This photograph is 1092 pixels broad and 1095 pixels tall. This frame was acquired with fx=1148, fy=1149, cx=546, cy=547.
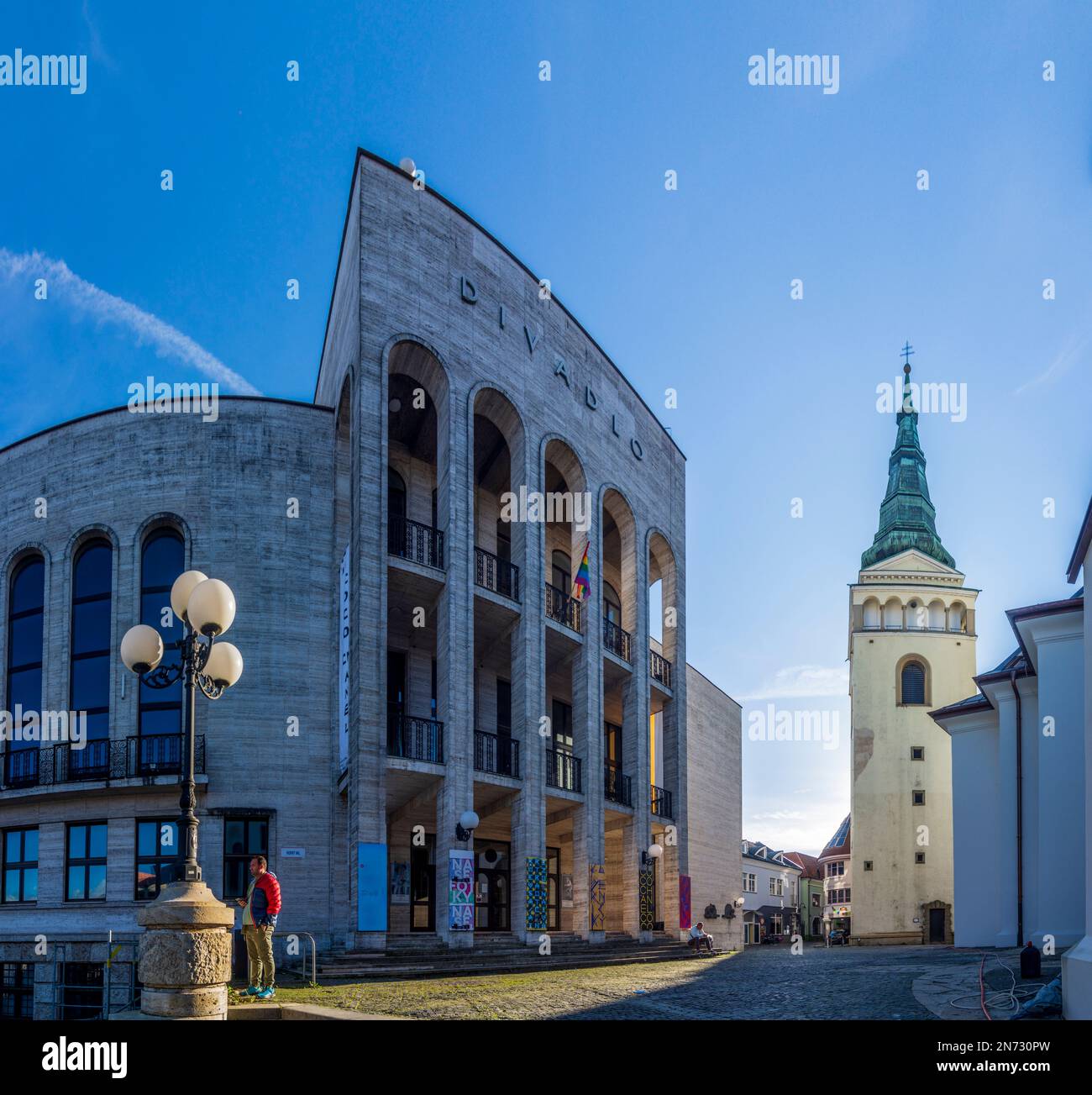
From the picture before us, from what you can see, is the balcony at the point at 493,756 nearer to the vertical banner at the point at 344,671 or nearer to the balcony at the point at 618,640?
the vertical banner at the point at 344,671

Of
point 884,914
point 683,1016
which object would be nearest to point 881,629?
point 884,914

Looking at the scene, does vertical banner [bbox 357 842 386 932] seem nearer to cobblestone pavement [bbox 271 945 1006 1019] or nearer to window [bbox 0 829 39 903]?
cobblestone pavement [bbox 271 945 1006 1019]

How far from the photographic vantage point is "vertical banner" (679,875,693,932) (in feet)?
110

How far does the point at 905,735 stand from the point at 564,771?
1379 inches

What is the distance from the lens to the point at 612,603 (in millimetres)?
37188

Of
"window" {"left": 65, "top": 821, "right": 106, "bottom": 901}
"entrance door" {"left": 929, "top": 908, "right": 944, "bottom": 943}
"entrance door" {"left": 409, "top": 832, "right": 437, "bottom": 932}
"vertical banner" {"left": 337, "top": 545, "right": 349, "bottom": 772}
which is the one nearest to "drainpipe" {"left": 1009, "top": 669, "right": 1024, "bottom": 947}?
"entrance door" {"left": 409, "top": 832, "right": 437, "bottom": 932}

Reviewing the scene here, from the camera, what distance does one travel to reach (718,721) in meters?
46.2

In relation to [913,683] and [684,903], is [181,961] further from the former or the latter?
[913,683]

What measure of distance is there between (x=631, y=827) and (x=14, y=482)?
17985 mm

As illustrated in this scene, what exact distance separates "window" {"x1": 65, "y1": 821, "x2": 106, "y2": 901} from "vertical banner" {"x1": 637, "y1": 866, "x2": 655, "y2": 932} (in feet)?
45.4

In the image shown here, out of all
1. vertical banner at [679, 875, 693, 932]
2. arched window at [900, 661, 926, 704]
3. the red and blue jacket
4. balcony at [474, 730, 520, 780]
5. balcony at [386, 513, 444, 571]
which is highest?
balcony at [386, 513, 444, 571]

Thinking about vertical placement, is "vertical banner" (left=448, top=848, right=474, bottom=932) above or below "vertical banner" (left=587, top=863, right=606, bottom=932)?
above

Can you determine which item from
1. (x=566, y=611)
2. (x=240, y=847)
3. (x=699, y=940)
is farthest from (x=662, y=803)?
(x=240, y=847)
